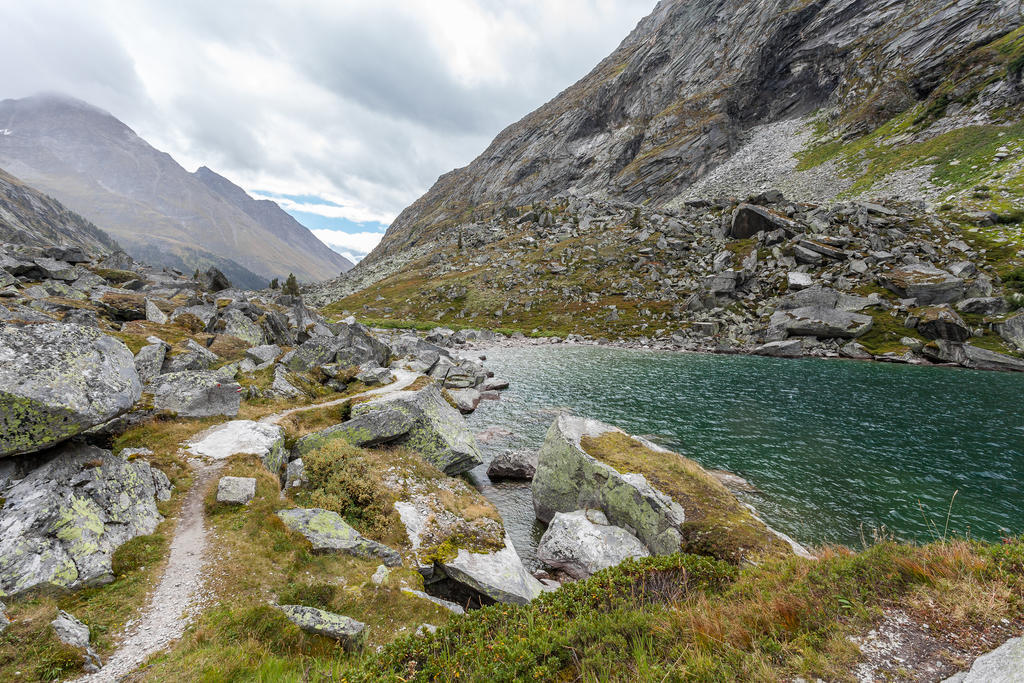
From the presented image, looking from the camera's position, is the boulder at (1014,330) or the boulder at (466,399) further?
the boulder at (1014,330)

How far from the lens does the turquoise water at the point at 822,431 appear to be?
66.3 feet

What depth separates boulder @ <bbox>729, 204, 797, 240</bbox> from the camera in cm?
9575

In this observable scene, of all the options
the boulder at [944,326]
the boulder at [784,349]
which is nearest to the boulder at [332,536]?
the boulder at [784,349]

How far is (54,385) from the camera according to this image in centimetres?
1252

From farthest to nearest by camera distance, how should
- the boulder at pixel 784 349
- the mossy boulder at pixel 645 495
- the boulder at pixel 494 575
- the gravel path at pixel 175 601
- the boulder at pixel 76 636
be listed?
the boulder at pixel 784 349 → the mossy boulder at pixel 645 495 → the boulder at pixel 494 575 → the gravel path at pixel 175 601 → the boulder at pixel 76 636

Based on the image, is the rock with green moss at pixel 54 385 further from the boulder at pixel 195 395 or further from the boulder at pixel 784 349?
the boulder at pixel 784 349

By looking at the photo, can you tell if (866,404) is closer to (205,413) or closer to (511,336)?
(205,413)

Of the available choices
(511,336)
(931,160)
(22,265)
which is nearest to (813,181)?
(931,160)

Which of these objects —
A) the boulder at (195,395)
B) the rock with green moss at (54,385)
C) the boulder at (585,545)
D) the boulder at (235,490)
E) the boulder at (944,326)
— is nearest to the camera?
the rock with green moss at (54,385)

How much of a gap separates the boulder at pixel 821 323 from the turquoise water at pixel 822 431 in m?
11.6

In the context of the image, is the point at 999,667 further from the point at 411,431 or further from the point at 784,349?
the point at 784,349

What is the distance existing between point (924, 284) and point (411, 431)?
9262cm

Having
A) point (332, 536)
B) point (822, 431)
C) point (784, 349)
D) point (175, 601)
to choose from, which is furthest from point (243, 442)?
point (784, 349)

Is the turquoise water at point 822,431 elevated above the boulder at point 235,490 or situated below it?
below
